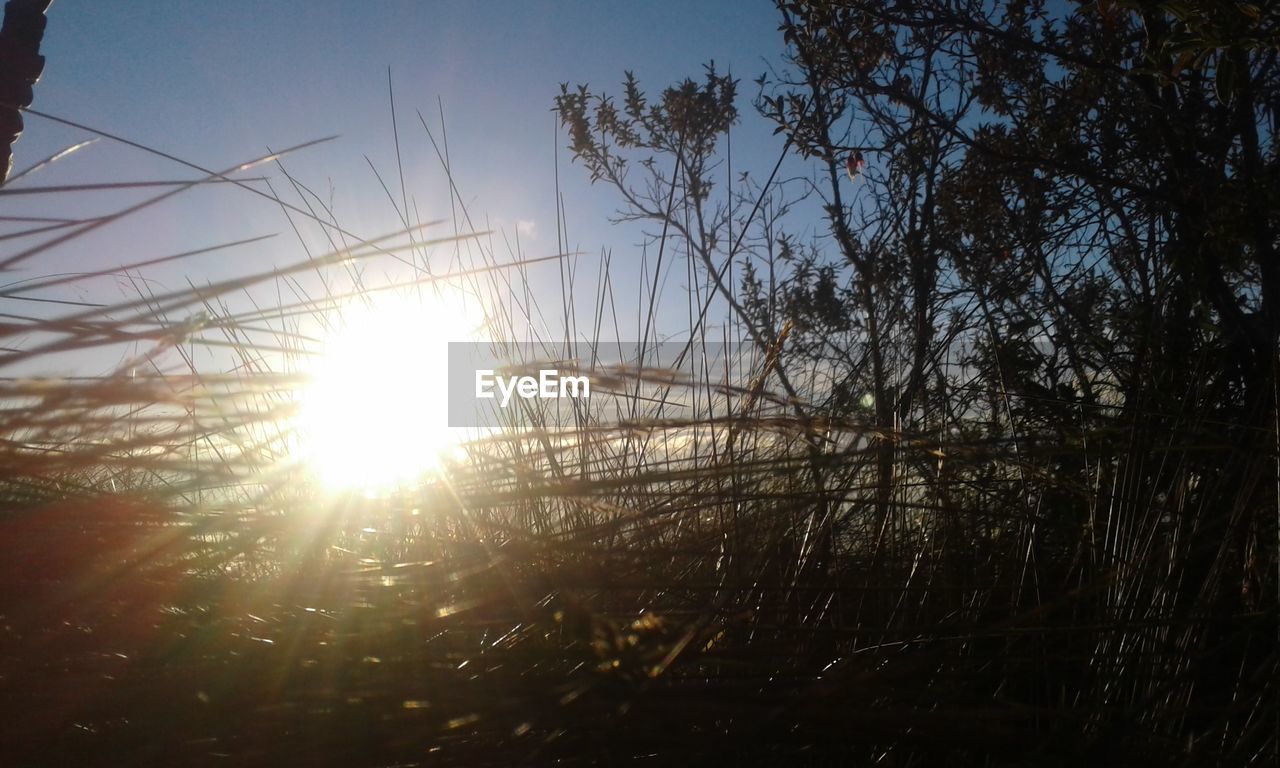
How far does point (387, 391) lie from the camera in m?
1.10

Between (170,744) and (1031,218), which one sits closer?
(170,744)

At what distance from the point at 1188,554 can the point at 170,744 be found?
107 centimetres

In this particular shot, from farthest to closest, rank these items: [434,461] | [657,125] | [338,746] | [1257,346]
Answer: [657,125] → [1257,346] → [434,461] → [338,746]

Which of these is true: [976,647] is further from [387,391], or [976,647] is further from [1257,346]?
[1257,346]

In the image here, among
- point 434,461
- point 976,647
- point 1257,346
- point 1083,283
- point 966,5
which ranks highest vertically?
point 966,5

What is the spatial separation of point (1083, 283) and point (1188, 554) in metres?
1.51

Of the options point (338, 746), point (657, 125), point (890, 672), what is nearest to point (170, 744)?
point (338, 746)

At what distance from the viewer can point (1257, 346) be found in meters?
1.61

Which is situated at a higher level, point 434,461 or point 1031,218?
point 1031,218

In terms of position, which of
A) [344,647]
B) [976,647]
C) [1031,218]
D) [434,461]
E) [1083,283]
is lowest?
[976,647]

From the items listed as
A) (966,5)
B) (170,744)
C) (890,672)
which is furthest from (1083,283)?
(170,744)

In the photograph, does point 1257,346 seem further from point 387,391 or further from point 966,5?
point 387,391

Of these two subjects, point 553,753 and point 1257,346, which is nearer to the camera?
point 553,753

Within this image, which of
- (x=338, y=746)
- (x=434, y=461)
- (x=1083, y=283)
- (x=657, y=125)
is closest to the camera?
(x=338, y=746)
